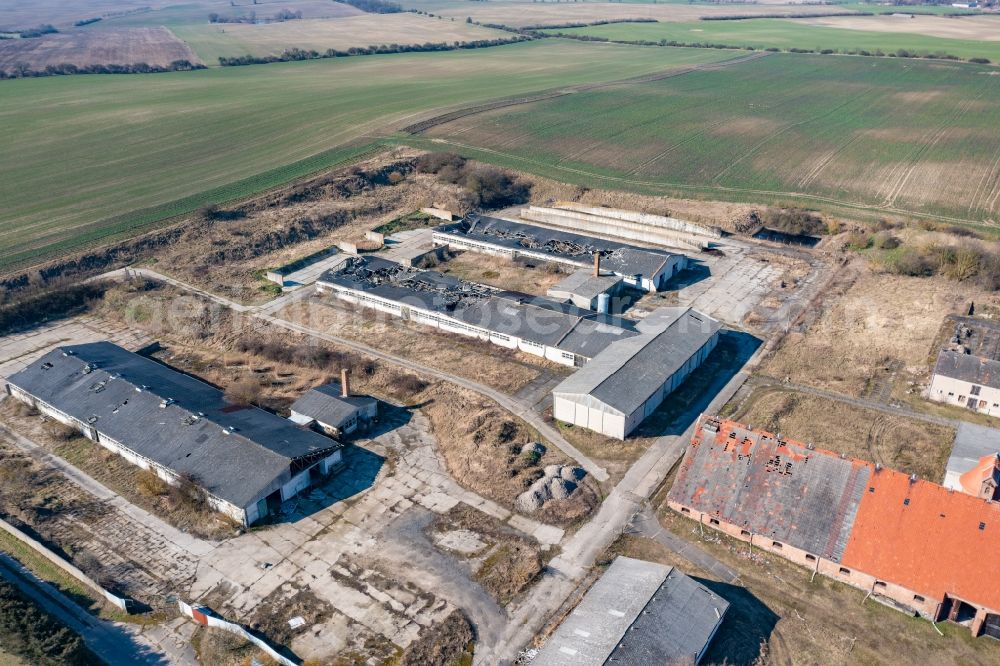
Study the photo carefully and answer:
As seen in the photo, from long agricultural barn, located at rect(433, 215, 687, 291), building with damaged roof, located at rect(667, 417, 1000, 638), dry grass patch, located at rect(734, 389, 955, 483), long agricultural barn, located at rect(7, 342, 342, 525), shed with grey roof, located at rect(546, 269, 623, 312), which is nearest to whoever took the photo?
building with damaged roof, located at rect(667, 417, 1000, 638)

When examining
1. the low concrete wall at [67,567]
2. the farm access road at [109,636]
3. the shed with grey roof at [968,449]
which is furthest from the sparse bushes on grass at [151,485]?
the shed with grey roof at [968,449]

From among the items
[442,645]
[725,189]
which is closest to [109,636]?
[442,645]

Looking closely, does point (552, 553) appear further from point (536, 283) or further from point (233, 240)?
point (233, 240)

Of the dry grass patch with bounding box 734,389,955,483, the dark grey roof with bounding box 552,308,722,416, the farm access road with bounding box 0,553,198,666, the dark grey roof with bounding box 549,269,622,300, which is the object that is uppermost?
the dark grey roof with bounding box 549,269,622,300

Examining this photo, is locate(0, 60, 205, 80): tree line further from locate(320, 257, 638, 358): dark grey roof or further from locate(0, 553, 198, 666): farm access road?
locate(0, 553, 198, 666): farm access road

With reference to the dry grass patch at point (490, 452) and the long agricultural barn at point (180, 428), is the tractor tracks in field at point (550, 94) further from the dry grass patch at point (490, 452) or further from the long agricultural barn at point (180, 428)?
the dry grass patch at point (490, 452)

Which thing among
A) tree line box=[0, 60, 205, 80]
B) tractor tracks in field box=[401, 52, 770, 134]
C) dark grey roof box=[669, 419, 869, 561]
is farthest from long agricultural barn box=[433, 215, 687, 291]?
tree line box=[0, 60, 205, 80]
